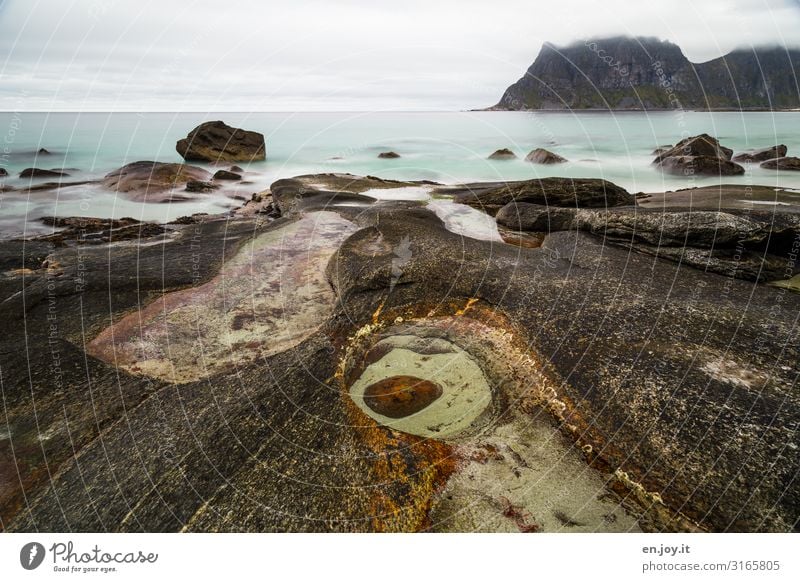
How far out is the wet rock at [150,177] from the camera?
2644cm

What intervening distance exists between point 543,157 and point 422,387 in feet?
113

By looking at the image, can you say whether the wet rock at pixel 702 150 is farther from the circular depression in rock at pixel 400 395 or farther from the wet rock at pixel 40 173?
the wet rock at pixel 40 173

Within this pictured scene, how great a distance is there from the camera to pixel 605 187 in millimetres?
15430

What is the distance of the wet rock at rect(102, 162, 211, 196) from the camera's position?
2644cm

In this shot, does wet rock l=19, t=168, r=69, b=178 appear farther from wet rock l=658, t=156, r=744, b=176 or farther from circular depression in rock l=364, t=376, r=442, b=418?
wet rock l=658, t=156, r=744, b=176

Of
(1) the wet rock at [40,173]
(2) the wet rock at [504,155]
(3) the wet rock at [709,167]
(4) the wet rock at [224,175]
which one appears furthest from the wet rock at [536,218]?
(1) the wet rock at [40,173]

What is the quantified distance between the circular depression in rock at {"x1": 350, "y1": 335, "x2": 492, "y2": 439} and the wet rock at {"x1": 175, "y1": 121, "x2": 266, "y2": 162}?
3668 cm

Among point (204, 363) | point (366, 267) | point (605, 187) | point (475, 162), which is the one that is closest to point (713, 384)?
point (366, 267)

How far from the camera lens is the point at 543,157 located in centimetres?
3581

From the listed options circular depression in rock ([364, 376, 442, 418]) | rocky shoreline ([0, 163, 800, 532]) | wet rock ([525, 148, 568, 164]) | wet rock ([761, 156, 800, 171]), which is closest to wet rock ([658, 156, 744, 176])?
wet rock ([761, 156, 800, 171])

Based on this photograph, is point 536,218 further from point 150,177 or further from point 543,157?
point 543,157

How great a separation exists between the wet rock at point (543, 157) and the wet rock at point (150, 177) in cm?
2608

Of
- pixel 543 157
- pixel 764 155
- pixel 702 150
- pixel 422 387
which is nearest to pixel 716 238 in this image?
pixel 422 387

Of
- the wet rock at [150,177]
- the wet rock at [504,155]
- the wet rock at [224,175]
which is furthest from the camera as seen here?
the wet rock at [504,155]
